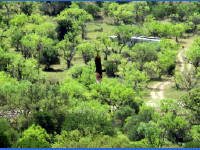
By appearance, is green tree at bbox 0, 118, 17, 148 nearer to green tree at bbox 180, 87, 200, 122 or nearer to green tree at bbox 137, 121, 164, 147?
green tree at bbox 137, 121, 164, 147

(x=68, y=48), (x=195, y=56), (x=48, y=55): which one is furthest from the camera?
(x=68, y=48)

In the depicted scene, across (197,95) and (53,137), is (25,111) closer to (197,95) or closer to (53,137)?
(53,137)

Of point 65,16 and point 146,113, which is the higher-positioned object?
point 65,16

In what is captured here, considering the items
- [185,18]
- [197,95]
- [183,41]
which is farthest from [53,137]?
[185,18]

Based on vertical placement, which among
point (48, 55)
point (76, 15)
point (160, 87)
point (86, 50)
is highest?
point (76, 15)

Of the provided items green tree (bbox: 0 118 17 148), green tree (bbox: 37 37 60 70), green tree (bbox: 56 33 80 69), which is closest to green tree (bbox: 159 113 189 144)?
green tree (bbox: 0 118 17 148)

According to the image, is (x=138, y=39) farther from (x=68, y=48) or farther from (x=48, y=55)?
(x=48, y=55)

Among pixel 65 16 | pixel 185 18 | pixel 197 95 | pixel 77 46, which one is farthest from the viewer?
pixel 185 18

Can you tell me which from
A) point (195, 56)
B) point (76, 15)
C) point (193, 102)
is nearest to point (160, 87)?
point (195, 56)
